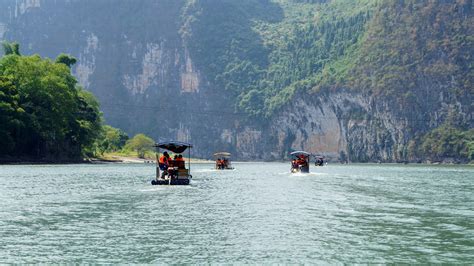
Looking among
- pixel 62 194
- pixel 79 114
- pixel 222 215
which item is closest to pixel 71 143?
pixel 79 114

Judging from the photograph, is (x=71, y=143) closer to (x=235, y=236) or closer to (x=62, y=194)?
(x=62, y=194)

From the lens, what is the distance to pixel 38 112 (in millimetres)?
135375

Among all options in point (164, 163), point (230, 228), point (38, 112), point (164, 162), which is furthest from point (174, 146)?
point (38, 112)

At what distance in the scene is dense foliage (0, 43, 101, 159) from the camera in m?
125

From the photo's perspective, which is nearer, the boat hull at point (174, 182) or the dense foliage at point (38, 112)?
the boat hull at point (174, 182)

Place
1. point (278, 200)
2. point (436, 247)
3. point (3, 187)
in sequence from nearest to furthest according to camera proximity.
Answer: point (436, 247), point (278, 200), point (3, 187)

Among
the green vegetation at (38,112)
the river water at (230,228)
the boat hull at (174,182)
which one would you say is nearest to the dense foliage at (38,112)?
the green vegetation at (38,112)

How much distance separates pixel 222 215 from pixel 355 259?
15.5 m

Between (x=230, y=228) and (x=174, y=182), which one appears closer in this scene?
(x=230, y=228)

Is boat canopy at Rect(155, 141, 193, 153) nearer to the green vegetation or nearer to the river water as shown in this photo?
the river water

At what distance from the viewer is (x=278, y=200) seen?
176 ft

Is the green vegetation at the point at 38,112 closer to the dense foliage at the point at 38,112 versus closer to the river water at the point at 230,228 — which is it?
the dense foliage at the point at 38,112

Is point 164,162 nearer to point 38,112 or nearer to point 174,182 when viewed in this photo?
point 174,182

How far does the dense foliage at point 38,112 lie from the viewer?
4904 inches
